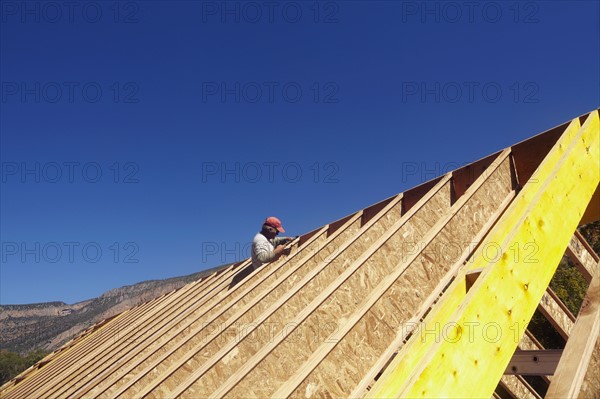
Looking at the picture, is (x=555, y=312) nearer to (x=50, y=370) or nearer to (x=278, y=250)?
(x=278, y=250)

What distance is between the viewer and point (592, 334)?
8.29 feet

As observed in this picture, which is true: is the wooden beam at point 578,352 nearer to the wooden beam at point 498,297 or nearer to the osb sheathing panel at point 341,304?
the wooden beam at point 498,297

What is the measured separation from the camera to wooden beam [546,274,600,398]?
225 centimetres

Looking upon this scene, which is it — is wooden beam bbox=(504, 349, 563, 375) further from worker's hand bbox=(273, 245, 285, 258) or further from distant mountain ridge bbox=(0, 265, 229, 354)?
distant mountain ridge bbox=(0, 265, 229, 354)

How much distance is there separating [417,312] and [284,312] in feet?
3.99

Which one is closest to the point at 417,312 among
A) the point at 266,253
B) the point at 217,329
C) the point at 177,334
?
the point at 217,329

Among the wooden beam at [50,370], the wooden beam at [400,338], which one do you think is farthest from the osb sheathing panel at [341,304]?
the wooden beam at [50,370]

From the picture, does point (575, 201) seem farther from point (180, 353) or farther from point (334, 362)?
point (180, 353)

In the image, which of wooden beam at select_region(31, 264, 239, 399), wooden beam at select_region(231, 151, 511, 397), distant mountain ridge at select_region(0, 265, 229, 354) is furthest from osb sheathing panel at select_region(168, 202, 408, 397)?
distant mountain ridge at select_region(0, 265, 229, 354)

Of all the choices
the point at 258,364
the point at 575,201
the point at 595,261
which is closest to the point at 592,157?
the point at 575,201

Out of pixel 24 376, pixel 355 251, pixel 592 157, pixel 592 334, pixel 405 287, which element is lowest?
pixel 24 376

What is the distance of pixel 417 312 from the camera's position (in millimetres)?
3348

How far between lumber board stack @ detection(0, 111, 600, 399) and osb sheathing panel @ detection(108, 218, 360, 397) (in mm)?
16

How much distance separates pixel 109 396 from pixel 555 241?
3571 mm
